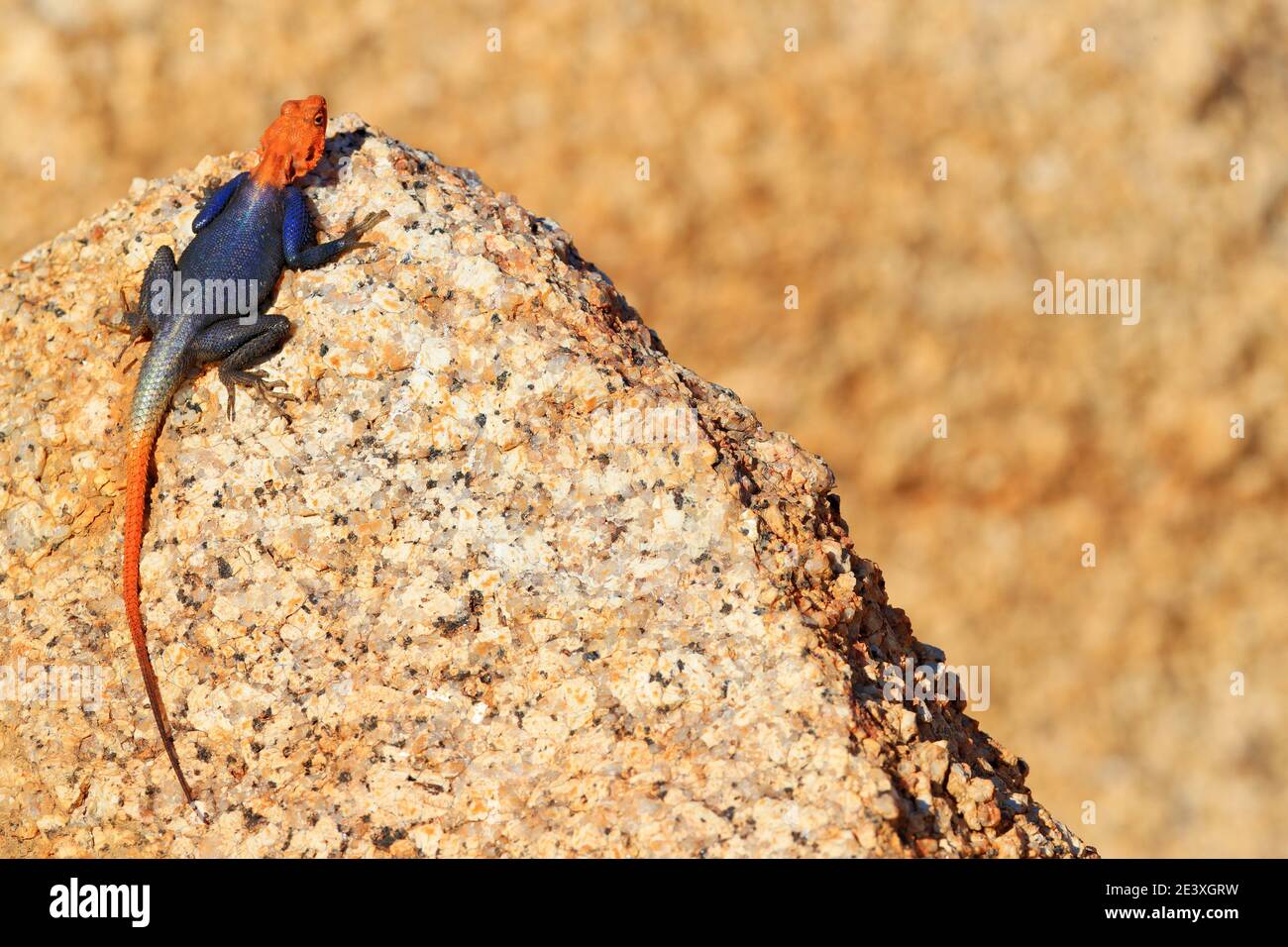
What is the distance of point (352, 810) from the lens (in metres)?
2.84

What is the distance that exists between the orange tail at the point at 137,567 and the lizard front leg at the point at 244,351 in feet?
0.80

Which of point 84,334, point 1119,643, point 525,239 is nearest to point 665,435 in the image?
point 525,239

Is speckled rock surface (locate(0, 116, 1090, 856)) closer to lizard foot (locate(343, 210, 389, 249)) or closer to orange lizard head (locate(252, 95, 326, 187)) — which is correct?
lizard foot (locate(343, 210, 389, 249))

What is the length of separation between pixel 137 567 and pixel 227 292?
91 centimetres

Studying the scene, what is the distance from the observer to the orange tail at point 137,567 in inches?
119

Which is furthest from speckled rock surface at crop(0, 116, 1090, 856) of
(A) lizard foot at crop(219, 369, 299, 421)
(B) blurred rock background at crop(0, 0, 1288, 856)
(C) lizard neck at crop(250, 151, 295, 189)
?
(B) blurred rock background at crop(0, 0, 1288, 856)

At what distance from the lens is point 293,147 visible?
3908mm

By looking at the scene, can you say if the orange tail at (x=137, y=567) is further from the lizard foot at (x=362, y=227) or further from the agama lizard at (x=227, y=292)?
the lizard foot at (x=362, y=227)

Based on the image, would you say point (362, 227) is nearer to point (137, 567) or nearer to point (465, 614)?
point (137, 567)

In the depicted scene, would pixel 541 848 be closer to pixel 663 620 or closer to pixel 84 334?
pixel 663 620

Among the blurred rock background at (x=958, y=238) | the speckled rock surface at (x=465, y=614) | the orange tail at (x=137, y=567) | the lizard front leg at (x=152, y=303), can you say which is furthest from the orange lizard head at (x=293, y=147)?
the blurred rock background at (x=958, y=238)

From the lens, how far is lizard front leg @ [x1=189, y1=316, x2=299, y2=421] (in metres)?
3.30

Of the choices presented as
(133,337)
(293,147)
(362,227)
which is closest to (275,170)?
(293,147)

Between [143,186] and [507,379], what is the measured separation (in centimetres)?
165
